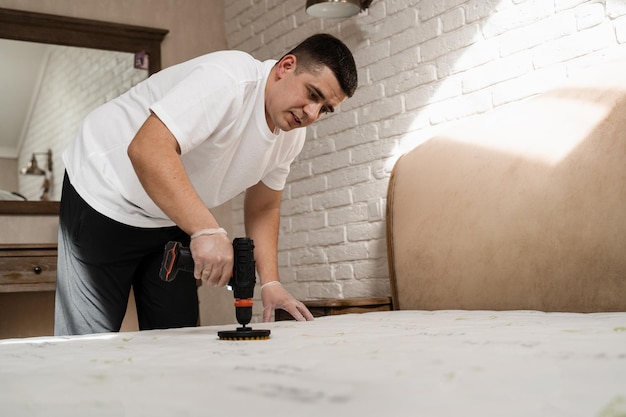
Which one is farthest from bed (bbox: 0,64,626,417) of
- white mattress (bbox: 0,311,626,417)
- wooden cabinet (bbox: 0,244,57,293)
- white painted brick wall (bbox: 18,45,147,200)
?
white painted brick wall (bbox: 18,45,147,200)

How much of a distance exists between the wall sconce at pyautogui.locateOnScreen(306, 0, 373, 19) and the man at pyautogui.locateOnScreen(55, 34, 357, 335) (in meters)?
0.90

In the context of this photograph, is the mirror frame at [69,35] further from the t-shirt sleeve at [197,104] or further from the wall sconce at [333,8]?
the t-shirt sleeve at [197,104]

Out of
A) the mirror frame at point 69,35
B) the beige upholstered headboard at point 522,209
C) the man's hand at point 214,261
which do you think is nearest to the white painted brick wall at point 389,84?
the beige upholstered headboard at point 522,209

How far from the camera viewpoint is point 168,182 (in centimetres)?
145

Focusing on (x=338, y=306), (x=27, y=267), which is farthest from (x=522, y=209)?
(x=27, y=267)

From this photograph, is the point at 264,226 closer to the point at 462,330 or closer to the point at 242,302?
the point at 242,302

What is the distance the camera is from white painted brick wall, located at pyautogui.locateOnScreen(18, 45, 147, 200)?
344 cm

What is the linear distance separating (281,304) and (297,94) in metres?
0.58

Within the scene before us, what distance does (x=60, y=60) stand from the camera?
11.7ft

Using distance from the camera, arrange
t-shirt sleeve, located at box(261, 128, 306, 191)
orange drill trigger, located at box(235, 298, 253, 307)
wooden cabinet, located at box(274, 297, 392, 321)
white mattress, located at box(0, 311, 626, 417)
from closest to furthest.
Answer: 1. white mattress, located at box(0, 311, 626, 417)
2. orange drill trigger, located at box(235, 298, 253, 307)
3. t-shirt sleeve, located at box(261, 128, 306, 191)
4. wooden cabinet, located at box(274, 297, 392, 321)

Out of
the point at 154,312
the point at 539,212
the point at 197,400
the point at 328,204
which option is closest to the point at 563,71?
the point at 539,212

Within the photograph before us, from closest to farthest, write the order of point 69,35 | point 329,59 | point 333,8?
point 329,59 → point 333,8 → point 69,35

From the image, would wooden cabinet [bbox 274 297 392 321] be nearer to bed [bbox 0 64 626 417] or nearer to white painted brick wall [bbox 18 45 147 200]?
bed [bbox 0 64 626 417]

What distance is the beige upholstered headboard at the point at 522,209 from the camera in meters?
1.74
